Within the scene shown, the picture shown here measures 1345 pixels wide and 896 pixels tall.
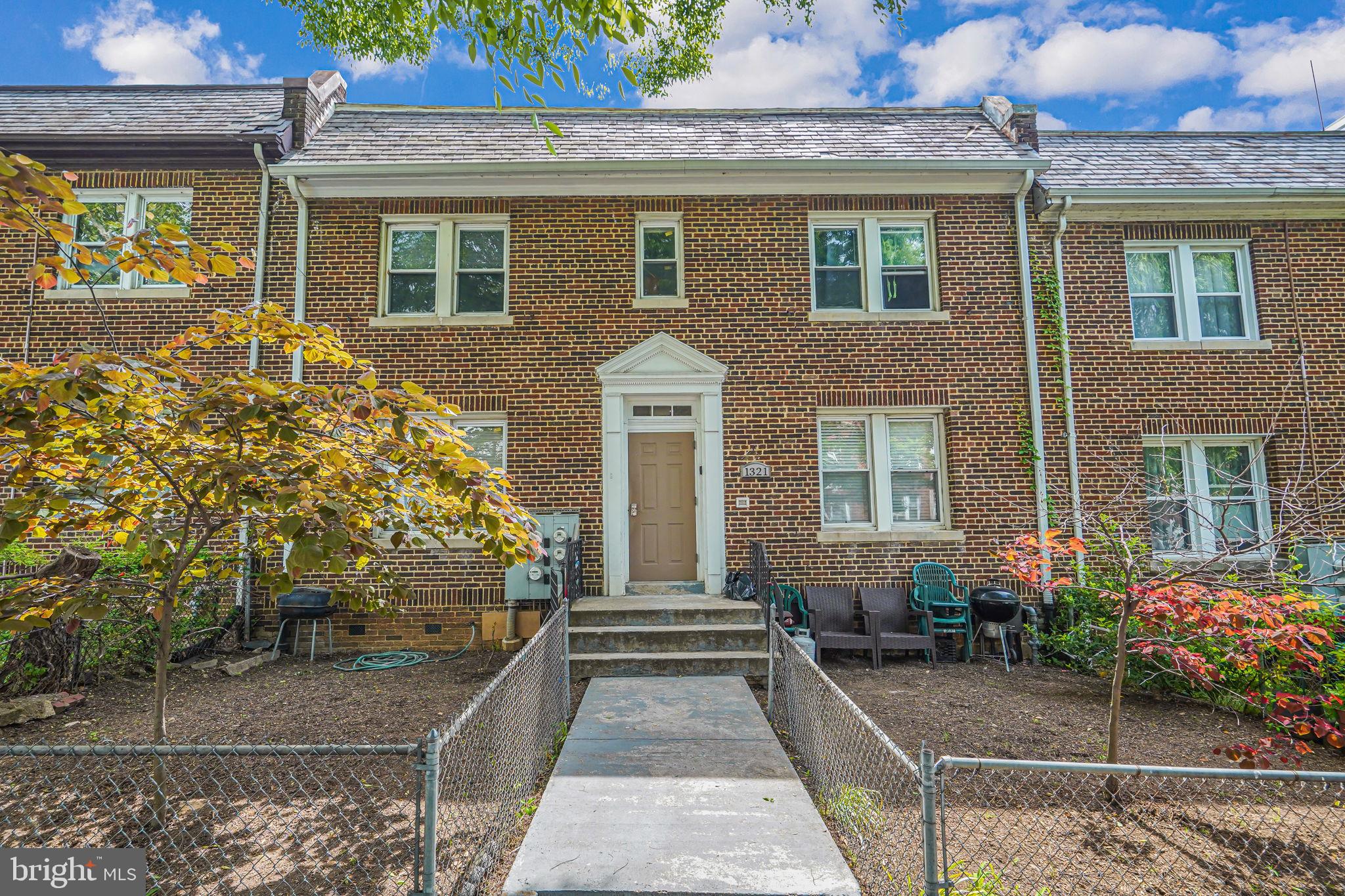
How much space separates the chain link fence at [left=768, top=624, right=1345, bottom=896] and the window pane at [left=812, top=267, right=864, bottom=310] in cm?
628

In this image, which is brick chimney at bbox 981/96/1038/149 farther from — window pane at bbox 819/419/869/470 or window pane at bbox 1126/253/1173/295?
window pane at bbox 819/419/869/470

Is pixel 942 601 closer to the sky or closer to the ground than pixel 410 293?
closer to the ground

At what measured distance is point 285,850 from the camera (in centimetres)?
386

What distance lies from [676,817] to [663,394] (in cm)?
638

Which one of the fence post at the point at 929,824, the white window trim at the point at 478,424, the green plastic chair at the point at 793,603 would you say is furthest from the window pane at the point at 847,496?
the fence post at the point at 929,824

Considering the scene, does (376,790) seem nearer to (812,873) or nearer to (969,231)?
(812,873)

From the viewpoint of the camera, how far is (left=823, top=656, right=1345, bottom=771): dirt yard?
5652mm

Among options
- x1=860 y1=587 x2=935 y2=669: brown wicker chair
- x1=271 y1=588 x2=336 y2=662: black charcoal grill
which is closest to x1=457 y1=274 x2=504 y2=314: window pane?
x1=271 y1=588 x2=336 y2=662: black charcoal grill

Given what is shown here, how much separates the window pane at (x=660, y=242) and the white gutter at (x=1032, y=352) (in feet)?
16.4

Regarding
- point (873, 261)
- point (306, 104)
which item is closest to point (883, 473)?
point (873, 261)

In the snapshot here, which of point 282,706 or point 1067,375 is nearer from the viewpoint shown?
point 282,706

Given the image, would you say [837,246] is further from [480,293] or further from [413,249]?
[413,249]

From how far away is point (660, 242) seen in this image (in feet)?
32.9

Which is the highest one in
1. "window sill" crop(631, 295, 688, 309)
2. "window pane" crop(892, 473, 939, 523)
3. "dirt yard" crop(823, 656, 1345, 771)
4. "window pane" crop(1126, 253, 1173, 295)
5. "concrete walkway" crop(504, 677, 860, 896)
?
"window pane" crop(1126, 253, 1173, 295)
